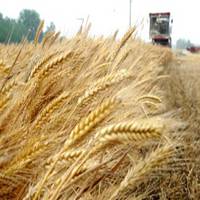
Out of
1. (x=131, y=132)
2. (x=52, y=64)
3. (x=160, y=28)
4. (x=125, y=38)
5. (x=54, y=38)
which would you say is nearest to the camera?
(x=131, y=132)

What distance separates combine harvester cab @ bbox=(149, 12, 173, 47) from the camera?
2703 centimetres

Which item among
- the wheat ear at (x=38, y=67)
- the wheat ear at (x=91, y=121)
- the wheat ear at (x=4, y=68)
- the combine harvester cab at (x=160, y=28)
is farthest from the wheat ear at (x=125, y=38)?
the combine harvester cab at (x=160, y=28)

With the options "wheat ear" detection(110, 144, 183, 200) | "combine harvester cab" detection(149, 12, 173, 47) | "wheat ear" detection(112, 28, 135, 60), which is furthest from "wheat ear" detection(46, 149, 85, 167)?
"combine harvester cab" detection(149, 12, 173, 47)

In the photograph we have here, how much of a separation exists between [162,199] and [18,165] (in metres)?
0.98

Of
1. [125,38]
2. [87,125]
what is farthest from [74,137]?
[125,38]

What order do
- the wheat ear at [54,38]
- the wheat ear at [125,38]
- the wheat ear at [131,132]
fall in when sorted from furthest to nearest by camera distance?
the wheat ear at [54,38], the wheat ear at [125,38], the wheat ear at [131,132]

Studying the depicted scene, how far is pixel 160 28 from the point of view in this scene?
27.3 metres

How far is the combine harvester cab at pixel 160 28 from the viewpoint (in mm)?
27031

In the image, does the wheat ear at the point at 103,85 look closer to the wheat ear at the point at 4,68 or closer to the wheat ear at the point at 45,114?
the wheat ear at the point at 45,114

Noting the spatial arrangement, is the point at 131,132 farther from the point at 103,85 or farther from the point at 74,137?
the point at 103,85

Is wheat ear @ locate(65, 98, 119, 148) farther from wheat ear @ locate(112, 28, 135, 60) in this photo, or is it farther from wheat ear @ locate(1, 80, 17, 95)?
wheat ear @ locate(112, 28, 135, 60)

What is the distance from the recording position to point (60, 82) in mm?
1680

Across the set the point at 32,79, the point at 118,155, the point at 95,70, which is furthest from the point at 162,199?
the point at 32,79

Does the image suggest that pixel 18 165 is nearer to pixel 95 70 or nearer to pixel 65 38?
pixel 95 70
